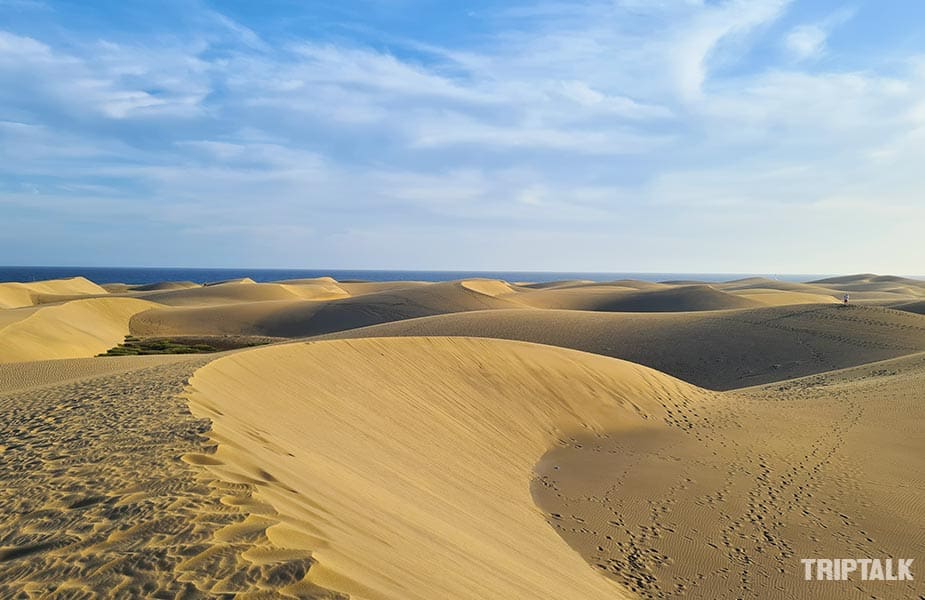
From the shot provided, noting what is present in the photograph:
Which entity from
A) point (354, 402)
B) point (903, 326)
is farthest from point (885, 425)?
point (903, 326)

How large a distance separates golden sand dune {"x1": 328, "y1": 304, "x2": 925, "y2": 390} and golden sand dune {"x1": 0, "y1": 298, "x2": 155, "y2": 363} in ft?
36.5

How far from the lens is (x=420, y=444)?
8852mm

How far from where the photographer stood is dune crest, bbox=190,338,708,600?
4238 millimetres

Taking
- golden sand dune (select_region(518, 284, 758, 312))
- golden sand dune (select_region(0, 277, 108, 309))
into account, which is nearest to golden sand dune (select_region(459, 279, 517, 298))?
golden sand dune (select_region(518, 284, 758, 312))

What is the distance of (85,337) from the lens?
27.0 metres

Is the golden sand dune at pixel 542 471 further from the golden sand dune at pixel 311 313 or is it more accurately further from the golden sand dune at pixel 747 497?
the golden sand dune at pixel 311 313

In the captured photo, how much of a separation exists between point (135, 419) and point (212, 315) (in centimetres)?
4044

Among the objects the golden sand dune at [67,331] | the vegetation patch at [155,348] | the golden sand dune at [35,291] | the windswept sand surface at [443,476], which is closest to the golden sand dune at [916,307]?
the windswept sand surface at [443,476]

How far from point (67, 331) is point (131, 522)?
89.6 feet

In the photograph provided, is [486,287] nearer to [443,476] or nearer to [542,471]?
[542,471]

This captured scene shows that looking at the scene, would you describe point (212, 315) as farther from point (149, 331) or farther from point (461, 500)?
point (461, 500)

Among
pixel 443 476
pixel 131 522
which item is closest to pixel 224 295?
pixel 443 476

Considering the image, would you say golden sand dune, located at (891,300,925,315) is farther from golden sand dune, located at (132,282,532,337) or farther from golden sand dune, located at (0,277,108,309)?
golden sand dune, located at (0,277,108,309)

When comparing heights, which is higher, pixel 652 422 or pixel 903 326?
pixel 903 326
